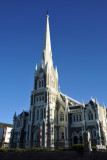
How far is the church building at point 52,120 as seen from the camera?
4112 centimetres

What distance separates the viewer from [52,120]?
44.4 m

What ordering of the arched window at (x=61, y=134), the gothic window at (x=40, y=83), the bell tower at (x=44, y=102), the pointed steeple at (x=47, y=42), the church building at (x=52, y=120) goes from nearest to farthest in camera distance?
the church building at (x=52, y=120) < the bell tower at (x=44, y=102) < the arched window at (x=61, y=134) < the gothic window at (x=40, y=83) < the pointed steeple at (x=47, y=42)

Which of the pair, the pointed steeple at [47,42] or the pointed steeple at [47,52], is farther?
the pointed steeple at [47,42]

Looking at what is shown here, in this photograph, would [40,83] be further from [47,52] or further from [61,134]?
[61,134]

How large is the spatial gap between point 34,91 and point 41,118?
902cm

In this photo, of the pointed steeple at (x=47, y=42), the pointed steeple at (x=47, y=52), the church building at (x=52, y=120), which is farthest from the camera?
the pointed steeple at (x=47, y=42)

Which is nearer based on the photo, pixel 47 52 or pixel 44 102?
pixel 44 102

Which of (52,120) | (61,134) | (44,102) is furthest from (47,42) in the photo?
(61,134)

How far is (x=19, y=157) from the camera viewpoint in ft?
86.8

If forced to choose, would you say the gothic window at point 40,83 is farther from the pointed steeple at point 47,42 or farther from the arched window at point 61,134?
the arched window at point 61,134

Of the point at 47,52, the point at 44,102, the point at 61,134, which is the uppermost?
the point at 47,52

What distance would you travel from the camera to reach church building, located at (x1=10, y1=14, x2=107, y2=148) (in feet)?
135

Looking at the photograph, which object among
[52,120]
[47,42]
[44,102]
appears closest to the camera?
[52,120]

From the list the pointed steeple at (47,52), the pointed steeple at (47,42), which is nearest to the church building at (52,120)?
the pointed steeple at (47,52)
